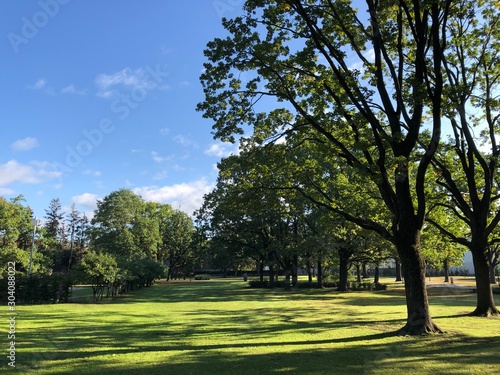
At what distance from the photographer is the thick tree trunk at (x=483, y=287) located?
49.4 feet

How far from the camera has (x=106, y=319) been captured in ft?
51.2

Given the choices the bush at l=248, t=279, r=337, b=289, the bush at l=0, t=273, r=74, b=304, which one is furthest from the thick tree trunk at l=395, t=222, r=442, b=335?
the bush at l=248, t=279, r=337, b=289

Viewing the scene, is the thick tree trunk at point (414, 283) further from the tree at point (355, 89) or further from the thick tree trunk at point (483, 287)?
the thick tree trunk at point (483, 287)

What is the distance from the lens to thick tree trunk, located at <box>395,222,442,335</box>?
1089 centimetres

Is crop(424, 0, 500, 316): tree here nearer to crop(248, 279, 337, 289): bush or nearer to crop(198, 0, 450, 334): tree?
crop(198, 0, 450, 334): tree

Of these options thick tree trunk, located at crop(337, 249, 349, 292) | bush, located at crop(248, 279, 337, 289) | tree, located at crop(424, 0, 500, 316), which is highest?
tree, located at crop(424, 0, 500, 316)

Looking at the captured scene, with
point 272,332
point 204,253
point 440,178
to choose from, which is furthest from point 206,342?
point 204,253

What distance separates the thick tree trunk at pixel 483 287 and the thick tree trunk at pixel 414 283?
543 centimetres

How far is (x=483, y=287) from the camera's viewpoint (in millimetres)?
15383

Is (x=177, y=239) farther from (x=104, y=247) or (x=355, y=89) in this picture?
(x=355, y=89)

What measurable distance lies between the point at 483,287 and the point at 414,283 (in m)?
6.18

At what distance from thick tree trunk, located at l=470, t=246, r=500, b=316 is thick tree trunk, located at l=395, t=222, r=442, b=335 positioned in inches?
214

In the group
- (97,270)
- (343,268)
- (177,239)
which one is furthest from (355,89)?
(177,239)

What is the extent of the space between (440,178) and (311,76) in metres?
8.43
